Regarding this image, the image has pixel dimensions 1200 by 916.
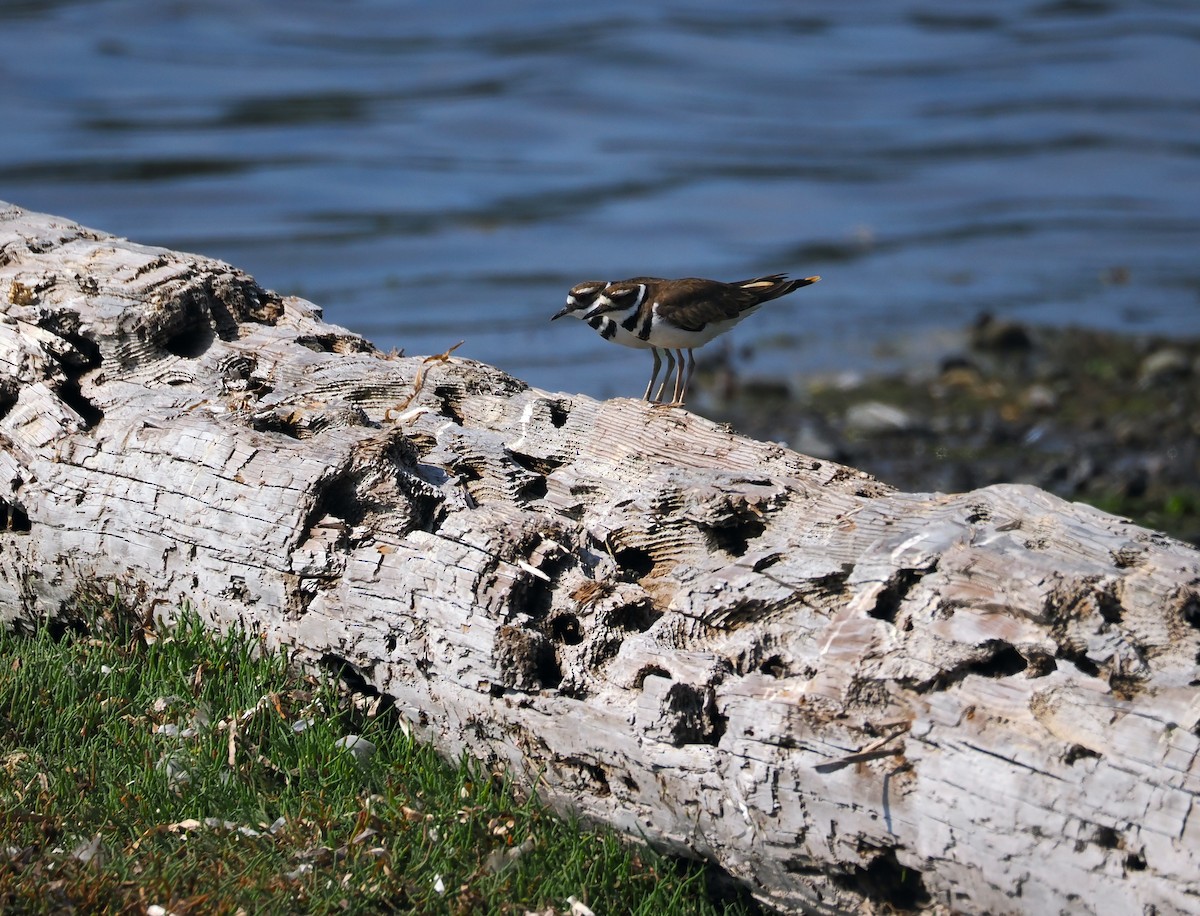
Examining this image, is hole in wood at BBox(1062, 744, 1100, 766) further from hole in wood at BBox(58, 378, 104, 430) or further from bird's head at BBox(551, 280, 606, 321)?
hole in wood at BBox(58, 378, 104, 430)

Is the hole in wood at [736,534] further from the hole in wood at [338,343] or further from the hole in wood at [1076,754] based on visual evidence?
the hole in wood at [338,343]

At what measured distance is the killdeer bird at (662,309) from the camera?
5.93 meters

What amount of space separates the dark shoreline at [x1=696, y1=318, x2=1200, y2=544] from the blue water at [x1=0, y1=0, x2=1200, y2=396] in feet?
3.11

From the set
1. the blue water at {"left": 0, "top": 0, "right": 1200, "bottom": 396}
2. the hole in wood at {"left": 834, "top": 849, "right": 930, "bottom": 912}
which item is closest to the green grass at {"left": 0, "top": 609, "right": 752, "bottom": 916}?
the hole in wood at {"left": 834, "top": 849, "right": 930, "bottom": 912}

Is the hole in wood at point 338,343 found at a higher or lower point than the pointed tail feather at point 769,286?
lower

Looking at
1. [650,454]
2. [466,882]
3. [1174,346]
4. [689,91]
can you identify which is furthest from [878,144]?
[466,882]

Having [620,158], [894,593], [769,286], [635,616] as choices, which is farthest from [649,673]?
[620,158]

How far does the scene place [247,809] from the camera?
4348mm

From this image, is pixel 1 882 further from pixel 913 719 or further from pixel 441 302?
pixel 441 302

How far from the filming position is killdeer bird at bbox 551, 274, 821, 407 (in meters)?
5.93

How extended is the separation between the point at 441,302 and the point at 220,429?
404 inches

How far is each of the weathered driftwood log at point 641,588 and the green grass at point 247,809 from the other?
14 cm

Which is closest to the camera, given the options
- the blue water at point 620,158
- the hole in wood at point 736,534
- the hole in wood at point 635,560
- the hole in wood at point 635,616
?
the hole in wood at point 635,616

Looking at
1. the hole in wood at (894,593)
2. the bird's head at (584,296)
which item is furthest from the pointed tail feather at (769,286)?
the hole in wood at (894,593)
